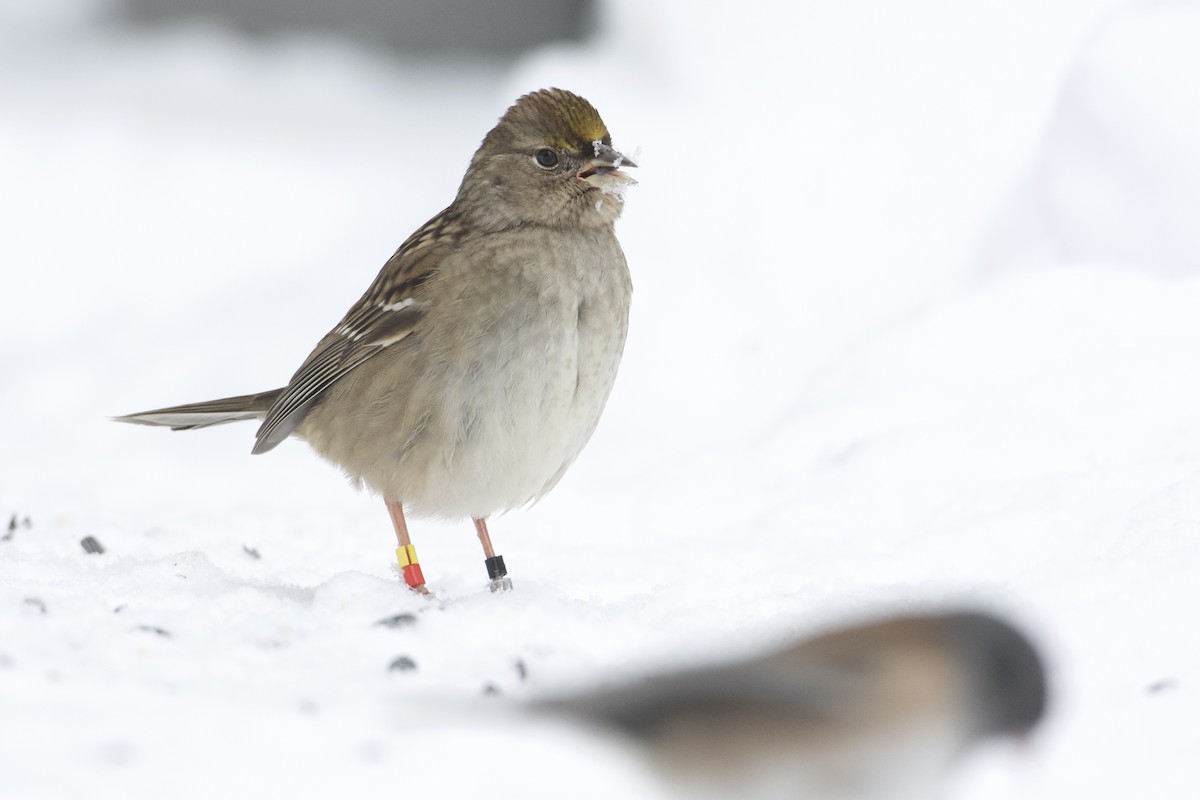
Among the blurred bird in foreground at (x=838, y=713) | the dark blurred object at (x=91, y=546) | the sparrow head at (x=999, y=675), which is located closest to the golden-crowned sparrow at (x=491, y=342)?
the dark blurred object at (x=91, y=546)

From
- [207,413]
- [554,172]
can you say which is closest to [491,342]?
[554,172]

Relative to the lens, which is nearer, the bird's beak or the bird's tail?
the bird's beak

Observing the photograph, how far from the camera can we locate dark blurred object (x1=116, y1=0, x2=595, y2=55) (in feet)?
28.1

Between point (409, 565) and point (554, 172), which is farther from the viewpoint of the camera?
point (554, 172)

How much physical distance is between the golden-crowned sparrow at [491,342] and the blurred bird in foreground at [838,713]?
117cm

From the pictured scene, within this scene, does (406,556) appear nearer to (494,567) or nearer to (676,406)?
(494,567)

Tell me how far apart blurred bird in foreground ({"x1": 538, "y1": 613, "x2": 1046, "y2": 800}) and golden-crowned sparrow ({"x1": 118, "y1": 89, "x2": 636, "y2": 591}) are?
117cm

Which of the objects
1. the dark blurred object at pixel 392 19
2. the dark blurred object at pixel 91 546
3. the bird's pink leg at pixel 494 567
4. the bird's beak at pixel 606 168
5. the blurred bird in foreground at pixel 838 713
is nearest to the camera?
the blurred bird in foreground at pixel 838 713

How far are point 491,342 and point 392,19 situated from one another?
19.4 feet

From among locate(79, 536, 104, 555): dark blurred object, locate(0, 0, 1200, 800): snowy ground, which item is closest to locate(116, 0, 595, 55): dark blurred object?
locate(0, 0, 1200, 800): snowy ground

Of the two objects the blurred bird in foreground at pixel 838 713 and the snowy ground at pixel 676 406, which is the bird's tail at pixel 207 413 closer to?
the snowy ground at pixel 676 406

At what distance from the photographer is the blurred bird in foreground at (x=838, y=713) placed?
202cm

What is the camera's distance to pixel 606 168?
358cm

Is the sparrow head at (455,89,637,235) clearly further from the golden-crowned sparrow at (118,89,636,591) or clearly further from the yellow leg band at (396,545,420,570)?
the yellow leg band at (396,545,420,570)
